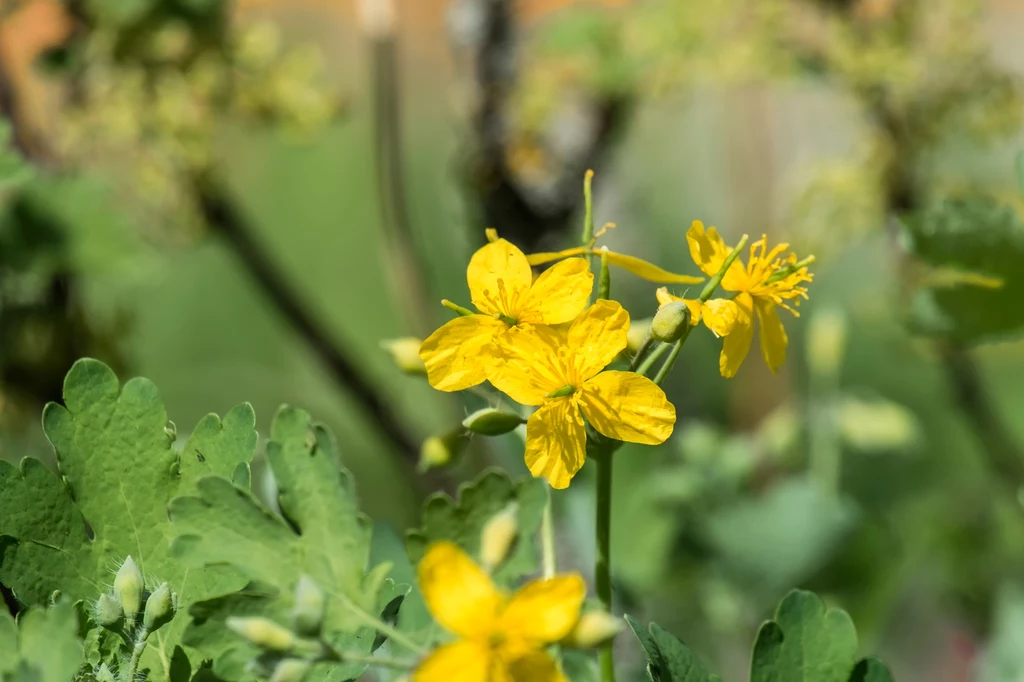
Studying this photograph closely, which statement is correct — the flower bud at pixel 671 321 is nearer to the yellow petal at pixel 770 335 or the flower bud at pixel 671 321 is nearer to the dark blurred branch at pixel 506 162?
the yellow petal at pixel 770 335

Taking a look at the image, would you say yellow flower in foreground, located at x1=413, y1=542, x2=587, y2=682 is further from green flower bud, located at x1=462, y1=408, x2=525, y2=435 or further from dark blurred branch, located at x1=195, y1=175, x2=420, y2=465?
dark blurred branch, located at x1=195, y1=175, x2=420, y2=465

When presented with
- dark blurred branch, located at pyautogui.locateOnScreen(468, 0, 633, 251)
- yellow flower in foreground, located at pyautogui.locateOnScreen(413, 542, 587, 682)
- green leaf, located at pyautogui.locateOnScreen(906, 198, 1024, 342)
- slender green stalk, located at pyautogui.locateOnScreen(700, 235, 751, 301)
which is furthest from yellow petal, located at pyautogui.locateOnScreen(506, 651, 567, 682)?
dark blurred branch, located at pyautogui.locateOnScreen(468, 0, 633, 251)

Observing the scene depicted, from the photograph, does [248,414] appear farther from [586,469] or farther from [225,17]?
[225,17]

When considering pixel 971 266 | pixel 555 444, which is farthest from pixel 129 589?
pixel 971 266

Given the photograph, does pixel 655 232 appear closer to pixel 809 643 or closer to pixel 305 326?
pixel 305 326

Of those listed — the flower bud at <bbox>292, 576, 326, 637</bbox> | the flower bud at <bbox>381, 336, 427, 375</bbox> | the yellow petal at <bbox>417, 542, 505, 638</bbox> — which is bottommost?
the flower bud at <bbox>292, 576, 326, 637</bbox>

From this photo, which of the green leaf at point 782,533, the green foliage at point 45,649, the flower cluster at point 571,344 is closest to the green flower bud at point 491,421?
the flower cluster at point 571,344
